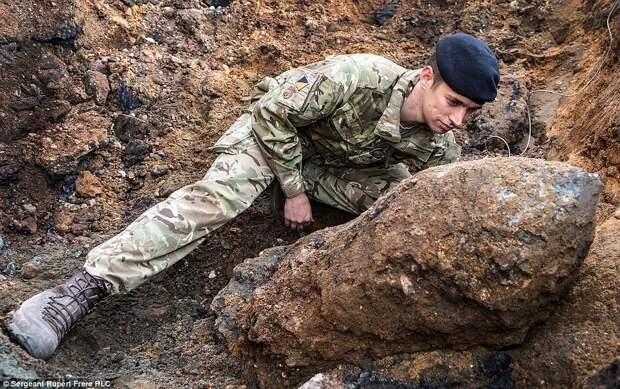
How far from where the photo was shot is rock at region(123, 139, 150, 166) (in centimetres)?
356

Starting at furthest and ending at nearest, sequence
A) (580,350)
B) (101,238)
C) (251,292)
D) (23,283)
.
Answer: (101,238) < (23,283) < (251,292) < (580,350)

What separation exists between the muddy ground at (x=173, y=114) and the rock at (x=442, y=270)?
41 centimetres

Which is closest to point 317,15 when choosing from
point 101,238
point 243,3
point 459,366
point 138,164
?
point 243,3

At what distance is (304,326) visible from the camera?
2064mm

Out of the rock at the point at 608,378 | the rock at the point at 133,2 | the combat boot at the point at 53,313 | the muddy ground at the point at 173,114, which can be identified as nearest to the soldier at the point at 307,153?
the combat boot at the point at 53,313

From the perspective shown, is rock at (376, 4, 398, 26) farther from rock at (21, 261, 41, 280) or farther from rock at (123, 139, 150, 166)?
rock at (21, 261, 41, 280)

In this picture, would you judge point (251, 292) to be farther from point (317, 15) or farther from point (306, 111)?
point (317, 15)

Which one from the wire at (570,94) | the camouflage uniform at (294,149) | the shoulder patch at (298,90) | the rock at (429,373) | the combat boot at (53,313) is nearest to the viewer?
the rock at (429,373)

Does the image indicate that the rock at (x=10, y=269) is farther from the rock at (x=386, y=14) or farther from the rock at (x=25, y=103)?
the rock at (x=386, y=14)

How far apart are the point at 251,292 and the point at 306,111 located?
0.88 metres

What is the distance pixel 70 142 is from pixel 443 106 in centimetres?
218

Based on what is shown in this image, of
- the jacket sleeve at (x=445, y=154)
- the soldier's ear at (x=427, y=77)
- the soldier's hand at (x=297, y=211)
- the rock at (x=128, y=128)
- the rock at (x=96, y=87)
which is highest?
the soldier's ear at (x=427, y=77)

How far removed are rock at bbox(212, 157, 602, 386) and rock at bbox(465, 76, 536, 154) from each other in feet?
5.73

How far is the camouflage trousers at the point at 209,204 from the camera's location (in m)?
2.48
